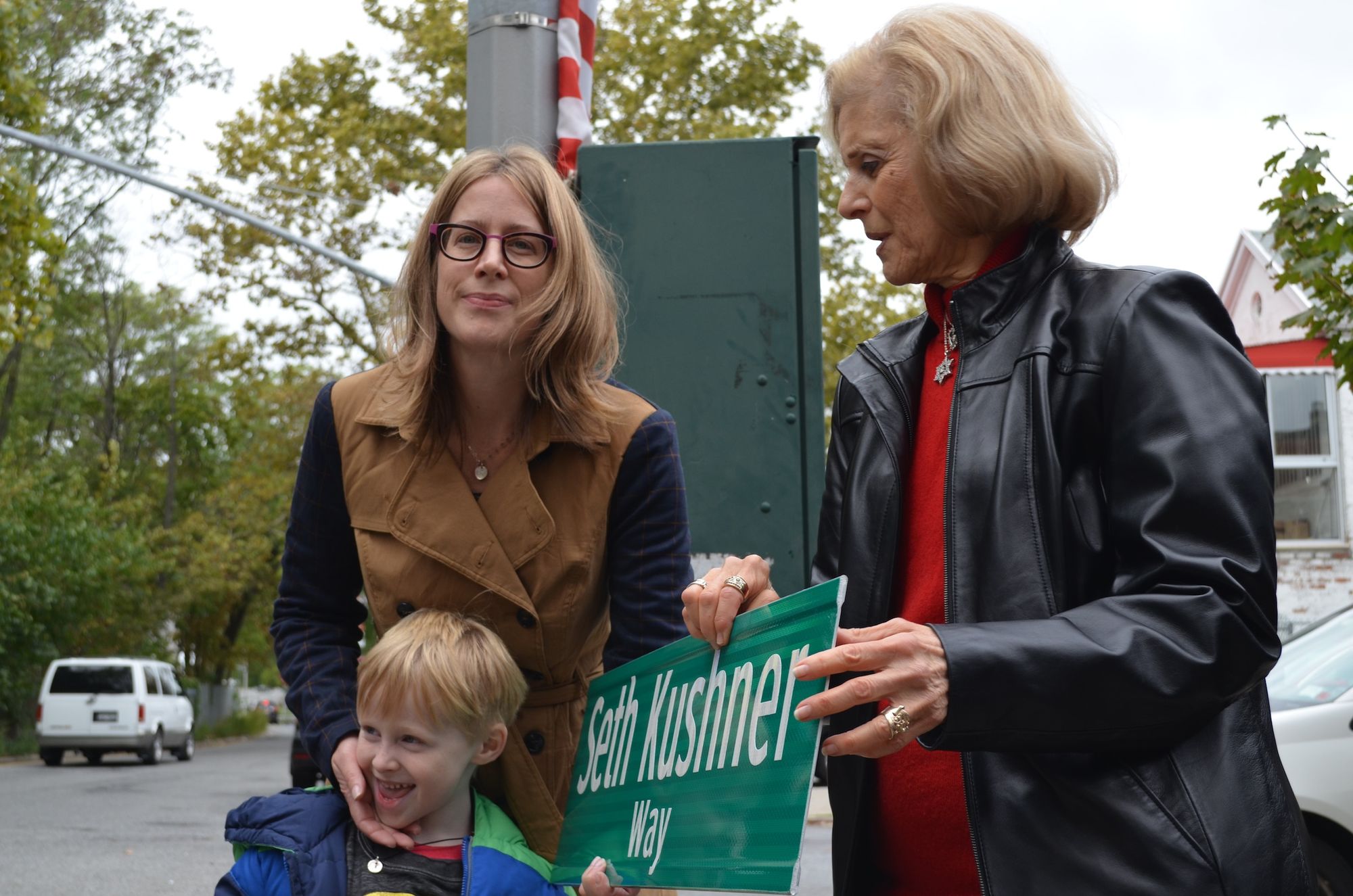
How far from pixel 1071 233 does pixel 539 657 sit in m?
1.11

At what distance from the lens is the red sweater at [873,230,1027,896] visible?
1.80 meters

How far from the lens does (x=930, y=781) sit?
71.9 inches

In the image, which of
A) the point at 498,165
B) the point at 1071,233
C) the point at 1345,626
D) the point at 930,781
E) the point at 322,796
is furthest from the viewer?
the point at 1345,626

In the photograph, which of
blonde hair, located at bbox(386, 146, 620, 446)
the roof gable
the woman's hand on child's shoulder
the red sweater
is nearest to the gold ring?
the red sweater

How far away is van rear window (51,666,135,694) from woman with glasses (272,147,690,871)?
962 inches

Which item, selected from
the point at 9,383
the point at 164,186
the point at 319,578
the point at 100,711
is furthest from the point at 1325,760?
the point at 9,383

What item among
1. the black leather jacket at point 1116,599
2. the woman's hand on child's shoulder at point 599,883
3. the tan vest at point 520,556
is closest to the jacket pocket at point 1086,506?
the black leather jacket at point 1116,599

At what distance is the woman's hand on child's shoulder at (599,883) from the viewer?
2.08m

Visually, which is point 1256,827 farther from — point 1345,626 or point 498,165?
point 1345,626

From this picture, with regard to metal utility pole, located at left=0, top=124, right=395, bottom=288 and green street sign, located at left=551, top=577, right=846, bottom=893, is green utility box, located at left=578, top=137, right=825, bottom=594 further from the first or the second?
metal utility pole, located at left=0, top=124, right=395, bottom=288

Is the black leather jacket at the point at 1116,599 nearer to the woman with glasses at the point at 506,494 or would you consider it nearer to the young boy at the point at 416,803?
the woman with glasses at the point at 506,494

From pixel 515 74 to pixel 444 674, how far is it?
2.94 metres

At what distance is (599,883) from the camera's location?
6.84 ft

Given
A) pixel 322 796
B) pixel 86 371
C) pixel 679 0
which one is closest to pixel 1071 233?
pixel 322 796
